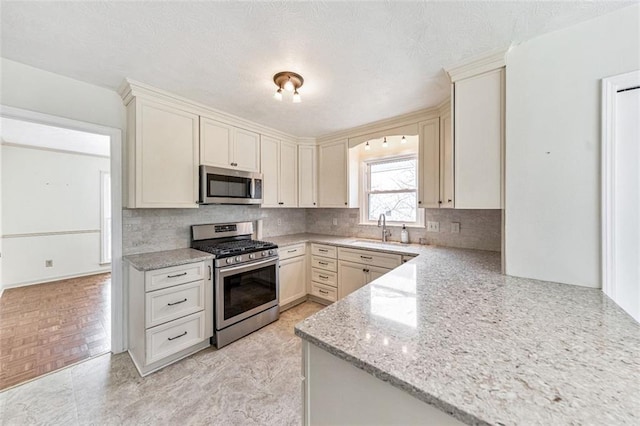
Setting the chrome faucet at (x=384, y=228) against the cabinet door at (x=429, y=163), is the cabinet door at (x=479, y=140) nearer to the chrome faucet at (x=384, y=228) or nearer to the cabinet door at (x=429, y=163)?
the cabinet door at (x=429, y=163)

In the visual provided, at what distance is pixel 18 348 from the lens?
223cm

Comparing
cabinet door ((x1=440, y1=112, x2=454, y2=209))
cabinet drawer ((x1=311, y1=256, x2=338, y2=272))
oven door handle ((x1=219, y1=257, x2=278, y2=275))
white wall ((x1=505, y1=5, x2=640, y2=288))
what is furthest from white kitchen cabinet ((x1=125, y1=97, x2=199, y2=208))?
white wall ((x1=505, y1=5, x2=640, y2=288))

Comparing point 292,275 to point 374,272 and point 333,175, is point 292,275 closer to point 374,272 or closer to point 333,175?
point 374,272

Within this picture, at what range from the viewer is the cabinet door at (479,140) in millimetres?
1608

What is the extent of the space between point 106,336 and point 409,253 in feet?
10.8

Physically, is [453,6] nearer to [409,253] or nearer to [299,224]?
[409,253]

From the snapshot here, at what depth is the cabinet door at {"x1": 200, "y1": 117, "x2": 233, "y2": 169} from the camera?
2502 millimetres

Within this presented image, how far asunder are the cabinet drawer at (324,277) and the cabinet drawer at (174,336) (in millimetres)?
1482

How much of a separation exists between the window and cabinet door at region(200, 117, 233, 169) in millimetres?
1948

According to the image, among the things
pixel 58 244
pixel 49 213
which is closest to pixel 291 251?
pixel 58 244

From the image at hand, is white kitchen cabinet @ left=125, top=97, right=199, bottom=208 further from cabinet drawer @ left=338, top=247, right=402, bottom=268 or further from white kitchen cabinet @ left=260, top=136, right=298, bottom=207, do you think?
cabinet drawer @ left=338, top=247, right=402, bottom=268

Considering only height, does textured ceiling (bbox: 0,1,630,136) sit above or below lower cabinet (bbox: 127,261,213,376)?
above

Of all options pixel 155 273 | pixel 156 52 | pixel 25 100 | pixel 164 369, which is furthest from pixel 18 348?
pixel 156 52

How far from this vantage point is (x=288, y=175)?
348cm
